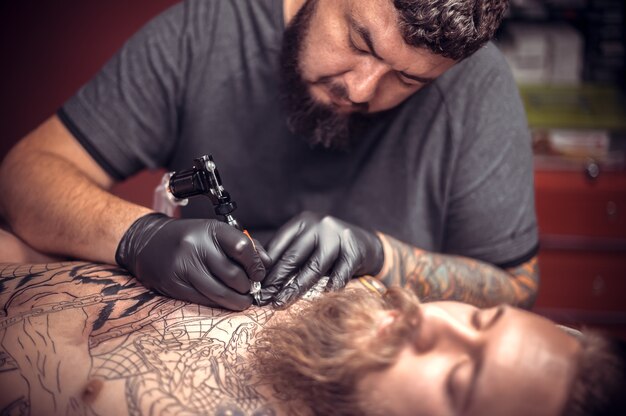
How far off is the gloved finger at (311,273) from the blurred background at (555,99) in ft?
6.45

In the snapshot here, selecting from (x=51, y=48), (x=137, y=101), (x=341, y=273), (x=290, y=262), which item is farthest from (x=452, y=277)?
(x=51, y=48)

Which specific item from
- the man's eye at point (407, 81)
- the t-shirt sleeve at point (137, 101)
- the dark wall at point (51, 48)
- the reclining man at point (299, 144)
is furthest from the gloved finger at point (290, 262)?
the dark wall at point (51, 48)

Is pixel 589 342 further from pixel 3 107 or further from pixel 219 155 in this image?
pixel 3 107

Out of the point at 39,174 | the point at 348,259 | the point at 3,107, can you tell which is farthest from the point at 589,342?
the point at 3,107

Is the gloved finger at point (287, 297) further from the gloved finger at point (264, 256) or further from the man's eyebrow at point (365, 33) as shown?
the man's eyebrow at point (365, 33)

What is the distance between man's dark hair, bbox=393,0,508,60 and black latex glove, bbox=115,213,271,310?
64 cm

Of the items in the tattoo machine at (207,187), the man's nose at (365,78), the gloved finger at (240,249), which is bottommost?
the gloved finger at (240,249)

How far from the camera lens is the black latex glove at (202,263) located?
1.32 m

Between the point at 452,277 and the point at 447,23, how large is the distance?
0.73 metres

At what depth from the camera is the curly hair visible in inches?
45.1

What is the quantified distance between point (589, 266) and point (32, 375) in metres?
2.78

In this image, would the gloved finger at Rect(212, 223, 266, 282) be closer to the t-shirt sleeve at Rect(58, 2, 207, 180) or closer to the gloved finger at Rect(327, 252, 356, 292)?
the gloved finger at Rect(327, 252, 356, 292)

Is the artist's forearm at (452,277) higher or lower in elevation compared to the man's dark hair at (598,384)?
lower

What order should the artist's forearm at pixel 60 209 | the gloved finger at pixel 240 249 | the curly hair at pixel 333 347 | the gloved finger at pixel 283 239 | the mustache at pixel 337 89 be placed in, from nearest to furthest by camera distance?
1. the curly hair at pixel 333 347
2. the gloved finger at pixel 240 249
3. the gloved finger at pixel 283 239
4. the artist's forearm at pixel 60 209
5. the mustache at pixel 337 89
